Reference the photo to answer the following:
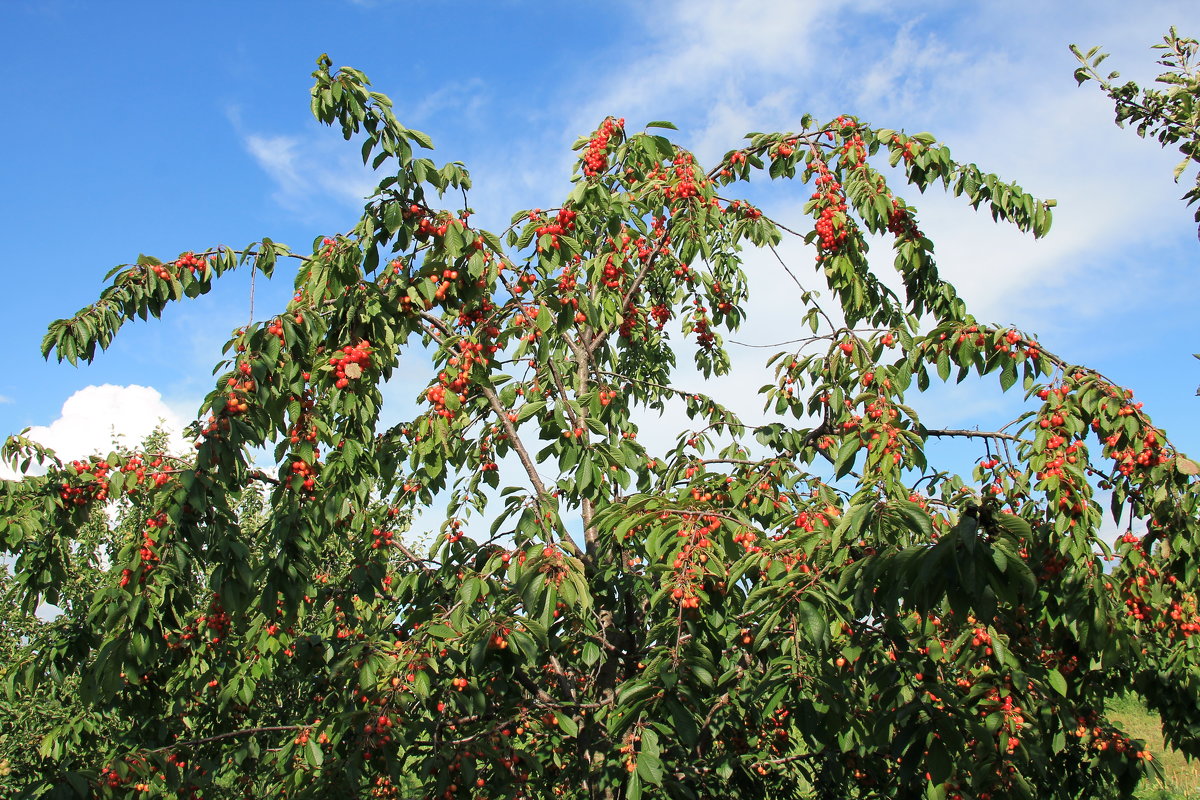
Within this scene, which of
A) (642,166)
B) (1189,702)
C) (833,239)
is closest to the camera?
(1189,702)

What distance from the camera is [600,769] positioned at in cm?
352

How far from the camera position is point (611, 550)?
3820mm

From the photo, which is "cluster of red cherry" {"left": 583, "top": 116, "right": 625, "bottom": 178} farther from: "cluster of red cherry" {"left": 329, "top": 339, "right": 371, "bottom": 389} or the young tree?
"cluster of red cherry" {"left": 329, "top": 339, "right": 371, "bottom": 389}

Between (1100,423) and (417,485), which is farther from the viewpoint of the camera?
(417,485)

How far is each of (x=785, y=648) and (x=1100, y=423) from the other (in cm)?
146

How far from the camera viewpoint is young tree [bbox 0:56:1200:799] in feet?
8.75

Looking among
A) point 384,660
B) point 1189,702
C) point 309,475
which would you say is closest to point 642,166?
point 309,475


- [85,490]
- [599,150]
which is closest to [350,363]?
[85,490]

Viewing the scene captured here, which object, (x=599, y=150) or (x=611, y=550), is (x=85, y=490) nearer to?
(x=611, y=550)

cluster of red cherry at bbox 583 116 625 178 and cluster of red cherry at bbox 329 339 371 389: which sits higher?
cluster of red cherry at bbox 583 116 625 178

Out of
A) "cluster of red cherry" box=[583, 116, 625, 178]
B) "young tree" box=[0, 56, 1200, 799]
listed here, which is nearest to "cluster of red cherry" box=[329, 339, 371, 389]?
"young tree" box=[0, 56, 1200, 799]

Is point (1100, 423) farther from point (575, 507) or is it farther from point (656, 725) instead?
point (575, 507)

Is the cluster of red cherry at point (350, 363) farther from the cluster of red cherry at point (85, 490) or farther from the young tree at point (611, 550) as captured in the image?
the cluster of red cherry at point (85, 490)

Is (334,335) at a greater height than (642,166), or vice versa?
(642,166)
